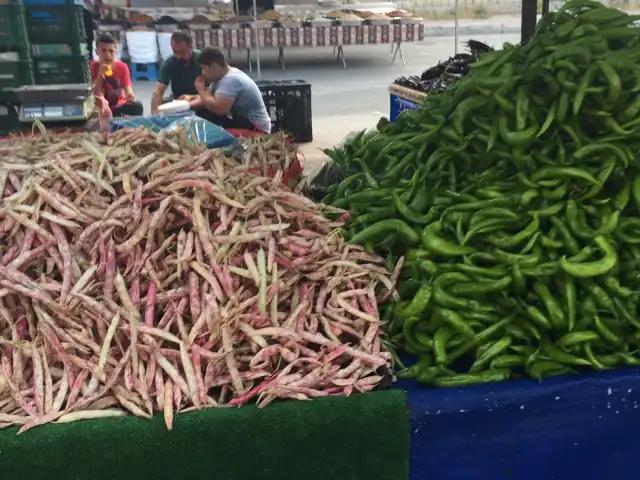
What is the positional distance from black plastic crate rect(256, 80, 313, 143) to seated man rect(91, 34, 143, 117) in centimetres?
158

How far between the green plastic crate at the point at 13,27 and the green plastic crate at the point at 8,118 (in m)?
0.59

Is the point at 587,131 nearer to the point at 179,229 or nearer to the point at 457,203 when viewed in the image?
the point at 457,203

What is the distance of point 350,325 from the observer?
229cm

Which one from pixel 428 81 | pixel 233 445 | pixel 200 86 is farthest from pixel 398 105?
pixel 233 445

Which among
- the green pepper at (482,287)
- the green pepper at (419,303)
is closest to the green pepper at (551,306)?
the green pepper at (482,287)

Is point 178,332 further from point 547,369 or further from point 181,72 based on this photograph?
point 181,72

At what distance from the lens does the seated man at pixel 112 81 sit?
24.9ft

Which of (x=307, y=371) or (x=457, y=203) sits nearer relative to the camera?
(x=307, y=371)

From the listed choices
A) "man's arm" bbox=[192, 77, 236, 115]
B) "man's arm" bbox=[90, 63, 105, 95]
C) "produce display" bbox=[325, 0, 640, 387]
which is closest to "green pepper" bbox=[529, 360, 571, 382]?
"produce display" bbox=[325, 0, 640, 387]

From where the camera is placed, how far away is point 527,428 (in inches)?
84.9

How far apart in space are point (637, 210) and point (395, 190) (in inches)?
35.1

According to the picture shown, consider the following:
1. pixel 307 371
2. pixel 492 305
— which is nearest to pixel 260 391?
pixel 307 371

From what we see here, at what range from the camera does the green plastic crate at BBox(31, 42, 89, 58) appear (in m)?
6.43

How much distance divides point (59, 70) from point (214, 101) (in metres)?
1.73
